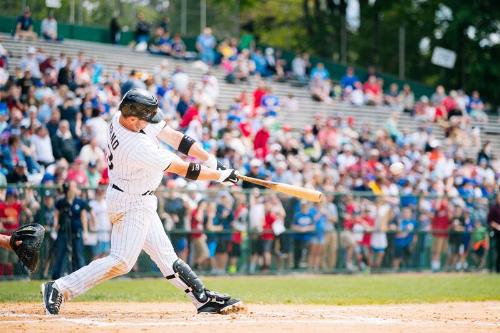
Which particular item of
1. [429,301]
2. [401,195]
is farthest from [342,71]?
[429,301]

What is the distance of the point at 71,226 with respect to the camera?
53.2 feet

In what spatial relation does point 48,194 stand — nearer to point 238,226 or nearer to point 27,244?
point 238,226

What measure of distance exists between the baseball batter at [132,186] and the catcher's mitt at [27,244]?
13.5 inches

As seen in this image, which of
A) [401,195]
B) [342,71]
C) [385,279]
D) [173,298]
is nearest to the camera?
[173,298]

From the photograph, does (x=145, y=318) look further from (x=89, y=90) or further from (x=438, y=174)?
(x=438, y=174)

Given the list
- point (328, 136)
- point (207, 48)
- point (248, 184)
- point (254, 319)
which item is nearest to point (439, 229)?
point (328, 136)

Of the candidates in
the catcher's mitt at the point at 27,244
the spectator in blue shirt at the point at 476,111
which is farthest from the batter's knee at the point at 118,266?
the spectator in blue shirt at the point at 476,111

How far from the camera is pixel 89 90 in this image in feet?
67.4

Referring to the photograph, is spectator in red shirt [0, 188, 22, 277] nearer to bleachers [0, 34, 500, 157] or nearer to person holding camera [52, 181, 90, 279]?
person holding camera [52, 181, 90, 279]

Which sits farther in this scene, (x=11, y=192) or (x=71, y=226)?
(x=71, y=226)

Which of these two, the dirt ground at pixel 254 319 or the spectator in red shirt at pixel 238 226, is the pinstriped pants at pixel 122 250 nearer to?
the dirt ground at pixel 254 319

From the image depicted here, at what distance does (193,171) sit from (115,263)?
1269mm

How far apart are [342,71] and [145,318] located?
89.3ft

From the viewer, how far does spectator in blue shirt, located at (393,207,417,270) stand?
20453 millimetres
